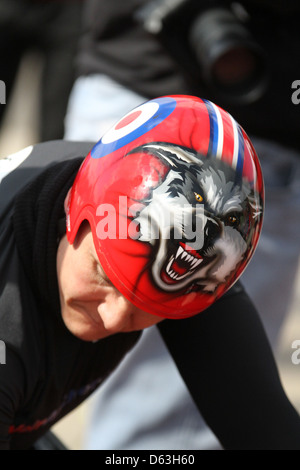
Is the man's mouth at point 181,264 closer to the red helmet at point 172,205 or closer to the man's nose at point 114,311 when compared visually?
the red helmet at point 172,205

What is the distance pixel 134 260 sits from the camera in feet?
5.47

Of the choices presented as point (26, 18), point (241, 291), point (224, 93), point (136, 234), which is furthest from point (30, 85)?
point (136, 234)

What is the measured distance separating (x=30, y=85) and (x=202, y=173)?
14.5ft

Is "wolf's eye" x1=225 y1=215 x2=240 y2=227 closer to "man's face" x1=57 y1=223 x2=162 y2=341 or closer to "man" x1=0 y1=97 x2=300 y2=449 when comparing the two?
"man" x1=0 y1=97 x2=300 y2=449

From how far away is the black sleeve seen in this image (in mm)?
2072

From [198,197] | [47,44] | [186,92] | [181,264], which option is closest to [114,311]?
[181,264]

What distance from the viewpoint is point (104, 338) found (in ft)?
6.68

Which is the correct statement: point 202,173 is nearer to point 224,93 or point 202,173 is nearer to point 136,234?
point 136,234

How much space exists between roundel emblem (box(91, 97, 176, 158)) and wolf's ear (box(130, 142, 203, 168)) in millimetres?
53

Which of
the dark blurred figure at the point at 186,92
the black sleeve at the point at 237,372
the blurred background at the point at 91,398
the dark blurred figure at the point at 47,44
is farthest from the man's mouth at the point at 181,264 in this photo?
the dark blurred figure at the point at 47,44

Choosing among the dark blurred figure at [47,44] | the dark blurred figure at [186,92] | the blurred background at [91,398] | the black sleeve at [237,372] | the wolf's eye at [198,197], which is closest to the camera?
the wolf's eye at [198,197]

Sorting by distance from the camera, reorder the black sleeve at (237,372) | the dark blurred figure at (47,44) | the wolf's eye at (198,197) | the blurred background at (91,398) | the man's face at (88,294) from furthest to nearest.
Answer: the dark blurred figure at (47,44) < the blurred background at (91,398) < the black sleeve at (237,372) < the man's face at (88,294) < the wolf's eye at (198,197)

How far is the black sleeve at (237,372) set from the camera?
2.07m

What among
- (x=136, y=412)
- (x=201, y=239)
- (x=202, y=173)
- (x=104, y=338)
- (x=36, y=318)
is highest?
(x=202, y=173)
